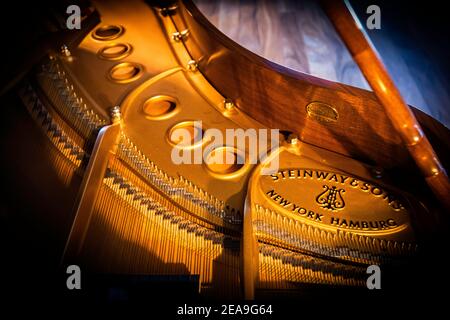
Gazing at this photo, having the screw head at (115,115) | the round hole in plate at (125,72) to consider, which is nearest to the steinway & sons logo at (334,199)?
the screw head at (115,115)

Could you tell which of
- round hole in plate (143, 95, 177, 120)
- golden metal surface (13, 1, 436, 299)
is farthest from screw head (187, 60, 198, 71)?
round hole in plate (143, 95, 177, 120)

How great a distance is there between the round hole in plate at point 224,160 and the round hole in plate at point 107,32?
4.07 ft

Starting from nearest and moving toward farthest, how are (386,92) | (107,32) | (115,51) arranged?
(386,92)
(115,51)
(107,32)

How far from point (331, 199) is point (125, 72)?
1559mm

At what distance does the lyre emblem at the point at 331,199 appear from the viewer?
208cm

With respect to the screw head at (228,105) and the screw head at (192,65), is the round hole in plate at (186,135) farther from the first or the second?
the screw head at (192,65)

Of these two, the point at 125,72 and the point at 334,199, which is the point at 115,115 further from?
the point at 334,199

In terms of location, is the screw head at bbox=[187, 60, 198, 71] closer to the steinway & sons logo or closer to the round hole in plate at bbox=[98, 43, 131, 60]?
the round hole in plate at bbox=[98, 43, 131, 60]

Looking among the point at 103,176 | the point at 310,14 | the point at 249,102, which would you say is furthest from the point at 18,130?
the point at 310,14

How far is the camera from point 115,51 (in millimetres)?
2775

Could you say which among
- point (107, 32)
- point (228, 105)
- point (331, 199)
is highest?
point (107, 32)

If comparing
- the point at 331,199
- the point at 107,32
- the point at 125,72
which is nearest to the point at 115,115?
the point at 125,72

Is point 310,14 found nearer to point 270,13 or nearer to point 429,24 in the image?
point 270,13

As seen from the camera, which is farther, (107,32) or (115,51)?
(107,32)
